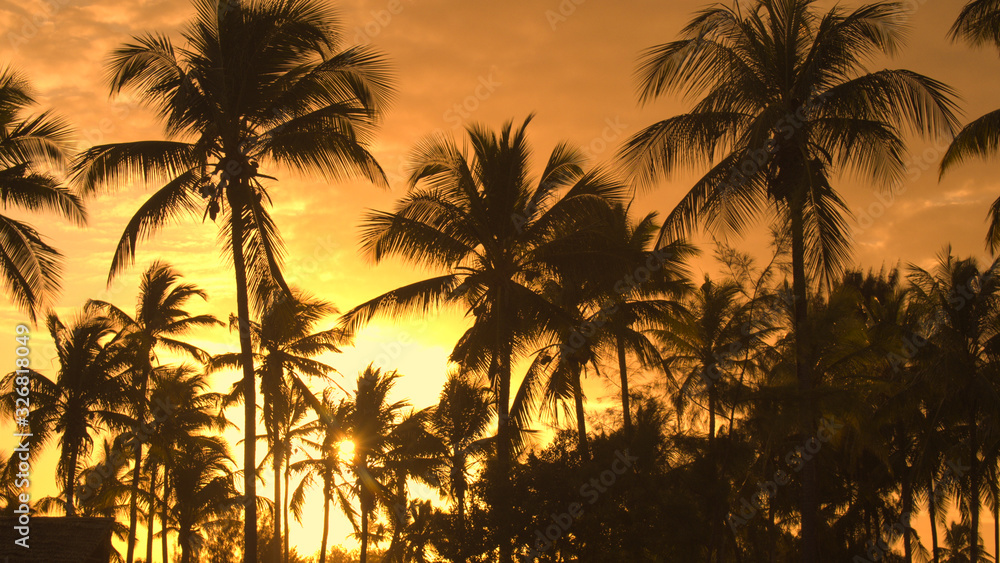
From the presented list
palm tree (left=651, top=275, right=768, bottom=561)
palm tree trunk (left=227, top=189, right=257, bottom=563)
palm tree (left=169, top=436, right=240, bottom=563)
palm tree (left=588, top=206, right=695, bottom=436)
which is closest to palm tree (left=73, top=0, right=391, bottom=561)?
palm tree trunk (left=227, top=189, right=257, bottom=563)

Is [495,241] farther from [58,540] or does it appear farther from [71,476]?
[71,476]

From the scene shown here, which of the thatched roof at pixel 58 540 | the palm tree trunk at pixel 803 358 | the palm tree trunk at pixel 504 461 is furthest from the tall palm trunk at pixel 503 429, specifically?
the thatched roof at pixel 58 540

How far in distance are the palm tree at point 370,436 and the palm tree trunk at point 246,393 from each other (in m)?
18.4

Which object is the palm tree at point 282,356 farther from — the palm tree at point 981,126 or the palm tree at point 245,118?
the palm tree at point 981,126

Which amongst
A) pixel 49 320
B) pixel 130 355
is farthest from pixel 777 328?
pixel 49 320

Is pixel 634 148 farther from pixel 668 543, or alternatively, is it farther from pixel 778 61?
pixel 668 543

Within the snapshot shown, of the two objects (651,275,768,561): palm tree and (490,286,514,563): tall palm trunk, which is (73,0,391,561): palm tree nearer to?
(490,286,514,563): tall palm trunk

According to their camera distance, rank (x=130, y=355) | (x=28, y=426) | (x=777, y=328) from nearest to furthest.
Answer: (x=28, y=426)
(x=777, y=328)
(x=130, y=355)

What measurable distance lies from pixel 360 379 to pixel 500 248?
1812cm

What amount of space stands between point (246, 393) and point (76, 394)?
1332 centimetres

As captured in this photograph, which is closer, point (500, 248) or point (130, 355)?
point (500, 248)

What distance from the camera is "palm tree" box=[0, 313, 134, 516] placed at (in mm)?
23297

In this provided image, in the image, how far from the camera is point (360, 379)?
111ft

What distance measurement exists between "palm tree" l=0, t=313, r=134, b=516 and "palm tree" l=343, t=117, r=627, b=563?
11.2 meters
